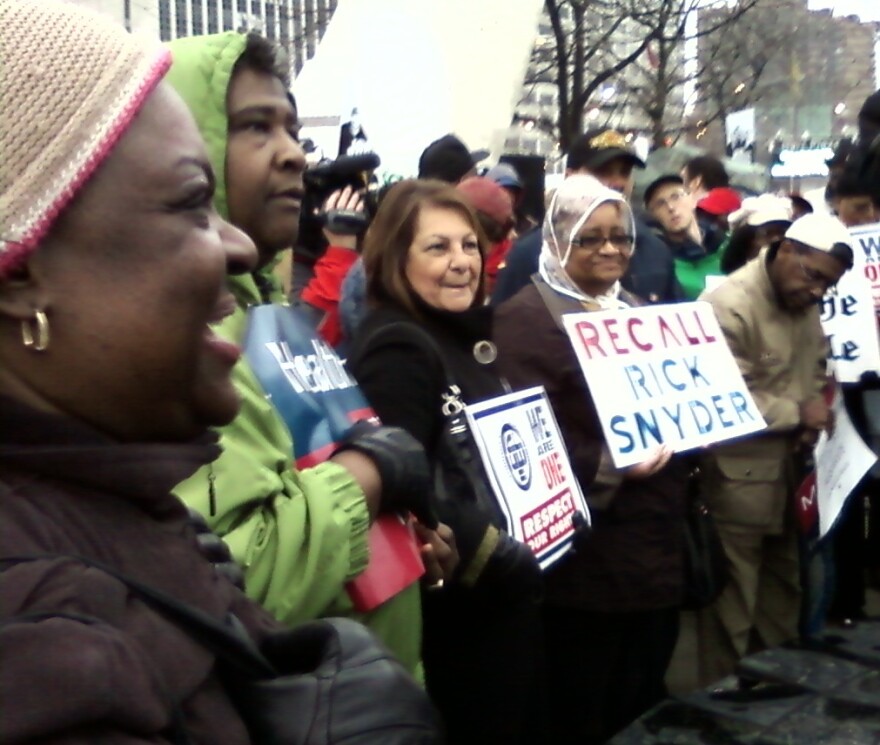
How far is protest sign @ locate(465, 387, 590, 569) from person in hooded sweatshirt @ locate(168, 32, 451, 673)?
0.77 meters

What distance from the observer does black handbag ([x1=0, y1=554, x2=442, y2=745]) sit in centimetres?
99

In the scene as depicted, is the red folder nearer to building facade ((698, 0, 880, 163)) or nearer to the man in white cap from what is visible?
the man in white cap

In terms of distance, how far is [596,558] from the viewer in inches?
134

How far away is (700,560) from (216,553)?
2715 mm

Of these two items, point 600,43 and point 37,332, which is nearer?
point 37,332

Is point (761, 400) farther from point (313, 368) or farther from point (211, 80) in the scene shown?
point (211, 80)

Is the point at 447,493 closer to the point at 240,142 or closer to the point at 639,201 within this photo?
the point at 240,142

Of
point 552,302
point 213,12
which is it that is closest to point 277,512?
point 552,302

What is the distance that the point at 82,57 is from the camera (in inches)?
37.1

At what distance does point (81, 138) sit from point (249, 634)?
0.48 m

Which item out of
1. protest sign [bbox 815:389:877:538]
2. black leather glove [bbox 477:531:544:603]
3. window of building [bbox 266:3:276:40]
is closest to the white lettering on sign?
black leather glove [bbox 477:531:544:603]

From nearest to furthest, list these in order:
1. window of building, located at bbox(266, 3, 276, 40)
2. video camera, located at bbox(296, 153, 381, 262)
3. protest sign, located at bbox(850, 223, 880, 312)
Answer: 1. video camera, located at bbox(296, 153, 381, 262)
2. protest sign, located at bbox(850, 223, 880, 312)
3. window of building, located at bbox(266, 3, 276, 40)

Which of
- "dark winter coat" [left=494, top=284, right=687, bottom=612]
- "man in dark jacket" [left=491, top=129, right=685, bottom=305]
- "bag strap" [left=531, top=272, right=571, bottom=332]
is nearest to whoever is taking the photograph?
"dark winter coat" [left=494, top=284, right=687, bottom=612]

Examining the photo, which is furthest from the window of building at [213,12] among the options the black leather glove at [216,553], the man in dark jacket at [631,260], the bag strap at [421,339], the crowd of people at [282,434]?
the black leather glove at [216,553]
